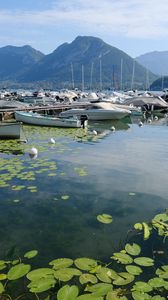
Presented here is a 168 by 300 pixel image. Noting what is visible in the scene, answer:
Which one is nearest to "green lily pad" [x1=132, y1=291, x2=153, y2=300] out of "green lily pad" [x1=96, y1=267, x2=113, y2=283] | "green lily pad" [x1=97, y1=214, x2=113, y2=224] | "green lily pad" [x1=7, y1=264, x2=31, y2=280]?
"green lily pad" [x1=96, y1=267, x2=113, y2=283]

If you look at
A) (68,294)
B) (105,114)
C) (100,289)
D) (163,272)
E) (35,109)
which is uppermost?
(35,109)

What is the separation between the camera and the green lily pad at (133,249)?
6.06 m

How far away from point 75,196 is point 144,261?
404cm

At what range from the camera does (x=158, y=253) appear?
6215mm

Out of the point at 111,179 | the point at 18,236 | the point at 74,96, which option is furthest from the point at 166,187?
the point at 74,96

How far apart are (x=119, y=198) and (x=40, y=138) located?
11695mm

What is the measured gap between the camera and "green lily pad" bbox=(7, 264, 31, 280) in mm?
5164

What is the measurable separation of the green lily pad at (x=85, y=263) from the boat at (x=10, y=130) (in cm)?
1332

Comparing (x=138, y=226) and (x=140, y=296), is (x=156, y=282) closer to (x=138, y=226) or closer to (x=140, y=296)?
(x=140, y=296)

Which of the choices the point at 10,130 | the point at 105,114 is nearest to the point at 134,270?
the point at 10,130

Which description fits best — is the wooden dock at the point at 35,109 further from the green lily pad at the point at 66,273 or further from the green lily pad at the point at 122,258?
the green lily pad at the point at 66,273

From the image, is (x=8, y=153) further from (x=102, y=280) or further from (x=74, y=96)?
(x=74, y=96)

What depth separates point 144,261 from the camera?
573 cm

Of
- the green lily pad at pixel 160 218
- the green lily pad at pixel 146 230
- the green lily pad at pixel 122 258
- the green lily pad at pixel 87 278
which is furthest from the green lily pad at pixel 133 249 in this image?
the green lily pad at pixel 160 218
